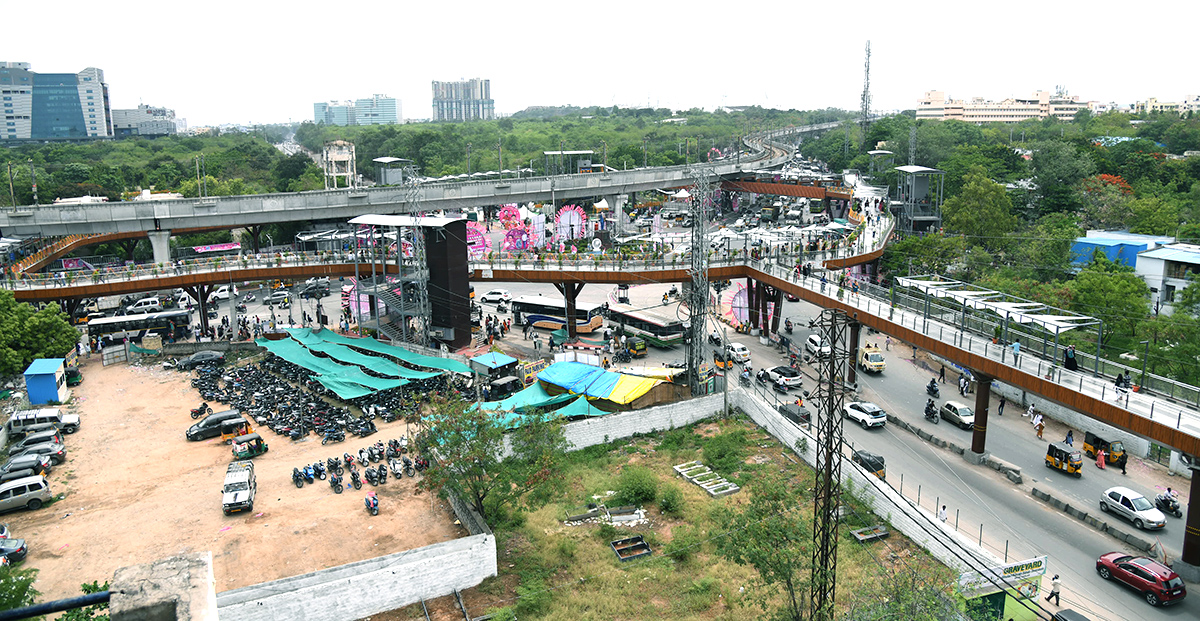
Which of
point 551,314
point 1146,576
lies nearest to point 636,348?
point 551,314

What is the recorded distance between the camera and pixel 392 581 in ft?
71.2

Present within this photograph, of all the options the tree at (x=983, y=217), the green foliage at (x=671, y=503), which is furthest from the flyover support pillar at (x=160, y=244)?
the tree at (x=983, y=217)

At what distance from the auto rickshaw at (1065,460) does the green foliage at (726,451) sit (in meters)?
11.5

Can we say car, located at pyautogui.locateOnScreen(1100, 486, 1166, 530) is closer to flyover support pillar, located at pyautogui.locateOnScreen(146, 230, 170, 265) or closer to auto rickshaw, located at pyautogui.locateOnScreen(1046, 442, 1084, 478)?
auto rickshaw, located at pyautogui.locateOnScreen(1046, 442, 1084, 478)

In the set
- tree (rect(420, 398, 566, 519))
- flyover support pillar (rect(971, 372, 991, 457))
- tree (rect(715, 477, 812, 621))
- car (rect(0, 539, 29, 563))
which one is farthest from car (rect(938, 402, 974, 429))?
car (rect(0, 539, 29, 563))

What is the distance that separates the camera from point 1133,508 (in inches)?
975

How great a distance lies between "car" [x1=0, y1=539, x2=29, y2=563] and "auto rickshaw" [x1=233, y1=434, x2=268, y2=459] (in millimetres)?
8107

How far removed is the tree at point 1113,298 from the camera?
37.8m

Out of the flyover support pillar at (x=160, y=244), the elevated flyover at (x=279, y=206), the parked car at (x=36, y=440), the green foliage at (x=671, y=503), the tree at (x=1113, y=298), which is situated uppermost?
the elevated flyover at (x=279, y=206)

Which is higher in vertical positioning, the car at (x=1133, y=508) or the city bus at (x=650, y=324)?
the city bus at (x=650, y=324)

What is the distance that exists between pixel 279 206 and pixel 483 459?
41.9m

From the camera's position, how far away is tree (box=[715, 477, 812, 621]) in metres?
18.3

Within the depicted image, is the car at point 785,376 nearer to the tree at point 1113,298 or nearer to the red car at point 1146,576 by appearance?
the tree at point 1113,298

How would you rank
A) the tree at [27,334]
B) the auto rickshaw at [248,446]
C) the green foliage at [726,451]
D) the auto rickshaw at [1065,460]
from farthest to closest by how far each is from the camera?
the tree at [27,334] → the auto rickshaw at [248,446] → the green foliage at [726,451] → the auto rickshaw at [1065,460]
